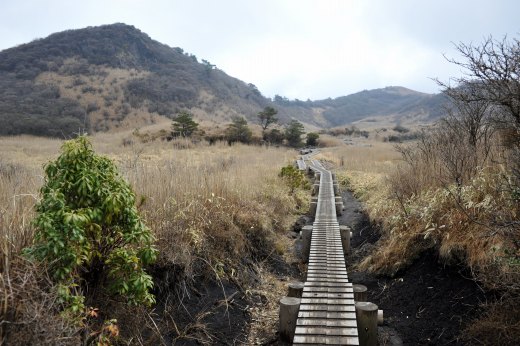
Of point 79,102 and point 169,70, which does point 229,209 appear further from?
point 169,70

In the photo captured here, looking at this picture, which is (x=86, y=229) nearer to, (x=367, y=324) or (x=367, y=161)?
(x=367, y=324)

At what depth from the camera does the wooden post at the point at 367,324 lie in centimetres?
457

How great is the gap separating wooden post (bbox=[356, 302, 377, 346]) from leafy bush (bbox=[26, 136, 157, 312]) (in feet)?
7.65

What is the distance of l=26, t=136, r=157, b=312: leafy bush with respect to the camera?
10.3ft

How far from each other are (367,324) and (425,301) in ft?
4.06

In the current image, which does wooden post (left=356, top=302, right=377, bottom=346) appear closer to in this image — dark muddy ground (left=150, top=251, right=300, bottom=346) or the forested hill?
dark muddy ground (left=150, top=251, right=300, bottom=346)

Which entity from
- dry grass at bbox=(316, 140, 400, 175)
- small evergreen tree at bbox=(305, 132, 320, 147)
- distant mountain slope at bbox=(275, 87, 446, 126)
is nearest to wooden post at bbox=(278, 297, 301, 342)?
dry grass at bbox=(316, 140, 400, 175)

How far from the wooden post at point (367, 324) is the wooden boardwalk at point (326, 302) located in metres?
0.13

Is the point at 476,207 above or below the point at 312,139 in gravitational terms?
below

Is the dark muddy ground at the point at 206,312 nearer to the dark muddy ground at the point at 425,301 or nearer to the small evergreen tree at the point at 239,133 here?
the dark muddy ground at the point at 425,301

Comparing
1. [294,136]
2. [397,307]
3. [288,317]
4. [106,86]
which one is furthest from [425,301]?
[106,86]

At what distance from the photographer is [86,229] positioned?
3.56m

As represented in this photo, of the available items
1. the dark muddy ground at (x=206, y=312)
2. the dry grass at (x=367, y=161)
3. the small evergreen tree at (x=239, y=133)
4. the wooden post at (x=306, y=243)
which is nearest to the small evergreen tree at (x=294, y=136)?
the small evergreen tree at (x=239, y=133)

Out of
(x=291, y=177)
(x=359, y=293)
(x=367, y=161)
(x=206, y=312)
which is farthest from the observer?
(x=367, y=161)
